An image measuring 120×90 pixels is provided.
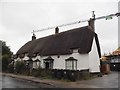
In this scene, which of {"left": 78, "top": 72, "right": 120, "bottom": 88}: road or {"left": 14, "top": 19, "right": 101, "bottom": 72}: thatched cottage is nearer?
{"left": 78, "top": 72, "right": 120, "bottom": 88}: road

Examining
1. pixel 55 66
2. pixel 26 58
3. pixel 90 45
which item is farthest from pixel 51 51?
pixel 26 58

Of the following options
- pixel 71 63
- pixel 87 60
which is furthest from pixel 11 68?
pixel 87 60

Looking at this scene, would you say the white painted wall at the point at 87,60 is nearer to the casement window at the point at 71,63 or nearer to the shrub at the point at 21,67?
the casement window at the point at 71,63

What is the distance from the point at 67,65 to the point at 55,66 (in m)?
4.07

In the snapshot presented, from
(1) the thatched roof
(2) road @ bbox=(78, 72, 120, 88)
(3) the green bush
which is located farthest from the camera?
(3) the green bush

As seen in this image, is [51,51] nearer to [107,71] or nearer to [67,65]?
[67,65]

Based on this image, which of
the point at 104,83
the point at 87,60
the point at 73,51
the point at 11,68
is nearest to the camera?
the point at 104,83

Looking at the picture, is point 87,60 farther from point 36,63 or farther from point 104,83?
point 36,63

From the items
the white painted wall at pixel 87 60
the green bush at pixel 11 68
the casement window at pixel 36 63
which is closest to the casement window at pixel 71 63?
the white painted wall at pixel 87 60

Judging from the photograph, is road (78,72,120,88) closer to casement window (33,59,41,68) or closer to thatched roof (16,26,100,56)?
thatched roof (16,26,100,56)

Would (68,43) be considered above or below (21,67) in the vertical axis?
above

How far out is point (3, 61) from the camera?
45656 millimetres

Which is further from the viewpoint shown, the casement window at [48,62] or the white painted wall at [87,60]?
the casement window at [48,62]

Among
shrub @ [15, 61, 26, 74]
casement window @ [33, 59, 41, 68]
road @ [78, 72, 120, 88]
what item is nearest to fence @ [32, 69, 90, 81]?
road @ [78, 72, 120, 88]
